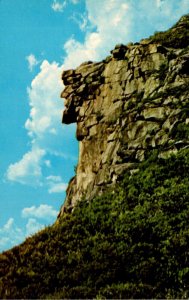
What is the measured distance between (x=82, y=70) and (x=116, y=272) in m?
34.7

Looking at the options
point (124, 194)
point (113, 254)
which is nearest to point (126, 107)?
point (124, 194)

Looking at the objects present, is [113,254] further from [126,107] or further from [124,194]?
[126,107]

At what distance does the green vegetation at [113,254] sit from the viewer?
53.2 feet

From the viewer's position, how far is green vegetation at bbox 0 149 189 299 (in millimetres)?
16203

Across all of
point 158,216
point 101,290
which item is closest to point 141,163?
point 158,216

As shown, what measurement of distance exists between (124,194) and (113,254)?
10.2m

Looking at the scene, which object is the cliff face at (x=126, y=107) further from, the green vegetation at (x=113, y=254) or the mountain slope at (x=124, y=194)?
the green vegetation at (x=113, y=254)

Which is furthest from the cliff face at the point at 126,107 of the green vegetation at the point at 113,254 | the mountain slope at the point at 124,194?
the green vegetation at the point at 113,254

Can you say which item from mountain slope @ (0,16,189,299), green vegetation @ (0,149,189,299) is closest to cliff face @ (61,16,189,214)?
mountain slope @ (0,16,189,299)

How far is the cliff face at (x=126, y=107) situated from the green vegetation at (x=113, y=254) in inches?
297

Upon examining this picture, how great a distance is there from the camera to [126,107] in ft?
134

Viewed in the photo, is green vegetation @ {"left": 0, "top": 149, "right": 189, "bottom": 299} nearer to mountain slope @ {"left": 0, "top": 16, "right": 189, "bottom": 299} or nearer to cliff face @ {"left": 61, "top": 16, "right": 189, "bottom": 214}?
mountain slope @ {"left": 0, "top": 16, "right": 189, "bottom": 299}

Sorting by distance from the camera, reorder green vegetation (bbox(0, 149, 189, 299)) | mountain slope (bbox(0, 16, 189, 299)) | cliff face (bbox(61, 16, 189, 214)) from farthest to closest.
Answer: cliff face (bbox(61, 16, 189, 214)) < mountain slope (bbox(0, 16, 189, 299)) < green vegetation (bbox(0, 149, 189, 299))

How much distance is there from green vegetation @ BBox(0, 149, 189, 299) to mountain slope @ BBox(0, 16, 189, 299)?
0.14 ft
